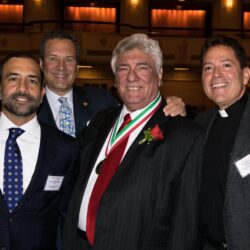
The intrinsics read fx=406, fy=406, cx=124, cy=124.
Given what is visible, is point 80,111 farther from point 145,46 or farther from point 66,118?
point 145,46

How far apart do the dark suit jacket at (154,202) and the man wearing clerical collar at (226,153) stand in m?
0.26

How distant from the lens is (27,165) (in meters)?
2.61

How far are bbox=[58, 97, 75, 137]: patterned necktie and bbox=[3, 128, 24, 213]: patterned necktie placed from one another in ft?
2.87

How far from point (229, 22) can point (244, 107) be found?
18.2m

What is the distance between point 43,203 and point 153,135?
84cm

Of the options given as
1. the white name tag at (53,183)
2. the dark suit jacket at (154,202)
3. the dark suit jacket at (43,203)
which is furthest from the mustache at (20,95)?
the dark suit jacket at (154,202)

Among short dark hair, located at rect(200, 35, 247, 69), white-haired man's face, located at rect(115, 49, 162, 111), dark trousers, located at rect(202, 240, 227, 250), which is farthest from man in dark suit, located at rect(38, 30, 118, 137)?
dark trousers, located at rect(202, 240, 227, 250)

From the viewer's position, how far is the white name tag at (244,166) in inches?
98.4

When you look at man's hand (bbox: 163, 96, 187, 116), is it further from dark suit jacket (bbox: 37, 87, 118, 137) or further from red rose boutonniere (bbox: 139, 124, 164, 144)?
dark suit jacket (bbox: 37, 87, 118, 137)

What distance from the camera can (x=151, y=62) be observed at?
2740 mm

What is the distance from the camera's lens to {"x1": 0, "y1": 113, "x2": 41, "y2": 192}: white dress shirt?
2.58 m

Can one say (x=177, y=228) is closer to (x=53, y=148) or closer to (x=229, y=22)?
(x=53, y=148)

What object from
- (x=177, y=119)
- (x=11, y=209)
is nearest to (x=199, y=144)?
(x=177, y=119)

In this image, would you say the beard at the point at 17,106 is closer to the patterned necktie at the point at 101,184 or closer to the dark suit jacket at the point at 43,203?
the dark suit jacket at the point at 43,203
